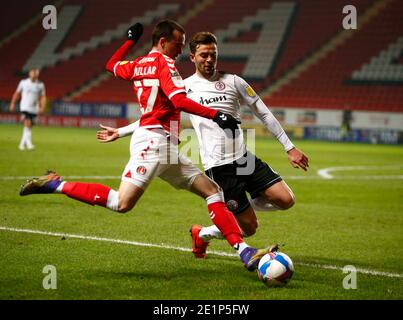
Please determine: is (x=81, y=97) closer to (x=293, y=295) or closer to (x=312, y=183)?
(x=312, y=183)

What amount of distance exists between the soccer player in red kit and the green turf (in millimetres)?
584

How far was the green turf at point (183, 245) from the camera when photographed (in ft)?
19.0

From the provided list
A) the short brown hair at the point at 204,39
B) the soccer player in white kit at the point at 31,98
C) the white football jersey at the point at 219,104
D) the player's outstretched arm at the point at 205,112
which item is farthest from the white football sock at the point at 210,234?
the soccer player in white kit at the point at 31,98

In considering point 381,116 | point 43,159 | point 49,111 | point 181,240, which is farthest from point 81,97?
point 181,240

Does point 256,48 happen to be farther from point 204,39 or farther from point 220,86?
point 204,39

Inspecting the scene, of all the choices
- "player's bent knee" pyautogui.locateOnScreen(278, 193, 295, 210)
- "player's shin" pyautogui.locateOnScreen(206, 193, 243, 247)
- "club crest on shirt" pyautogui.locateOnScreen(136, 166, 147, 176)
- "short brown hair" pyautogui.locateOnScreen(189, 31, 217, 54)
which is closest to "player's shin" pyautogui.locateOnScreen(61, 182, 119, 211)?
"club crest on shirt" pyautogui.locateOnScreen(136, 166, 147, 176)

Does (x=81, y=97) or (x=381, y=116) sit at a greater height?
(x=81, y=97)

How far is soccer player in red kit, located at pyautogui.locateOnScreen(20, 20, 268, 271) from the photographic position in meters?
6.14

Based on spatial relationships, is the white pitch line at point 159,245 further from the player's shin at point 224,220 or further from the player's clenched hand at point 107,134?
the player's clenched hand at point 107,134

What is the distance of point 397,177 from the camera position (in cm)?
1602

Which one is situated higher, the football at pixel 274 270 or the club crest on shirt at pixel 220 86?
the club crest on shirt at pixel 220 86

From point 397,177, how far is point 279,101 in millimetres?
19856

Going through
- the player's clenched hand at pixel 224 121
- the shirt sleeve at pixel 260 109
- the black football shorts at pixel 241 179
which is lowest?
the black football shorts at pixel 241 179

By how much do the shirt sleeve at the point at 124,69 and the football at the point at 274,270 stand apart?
1.97m
